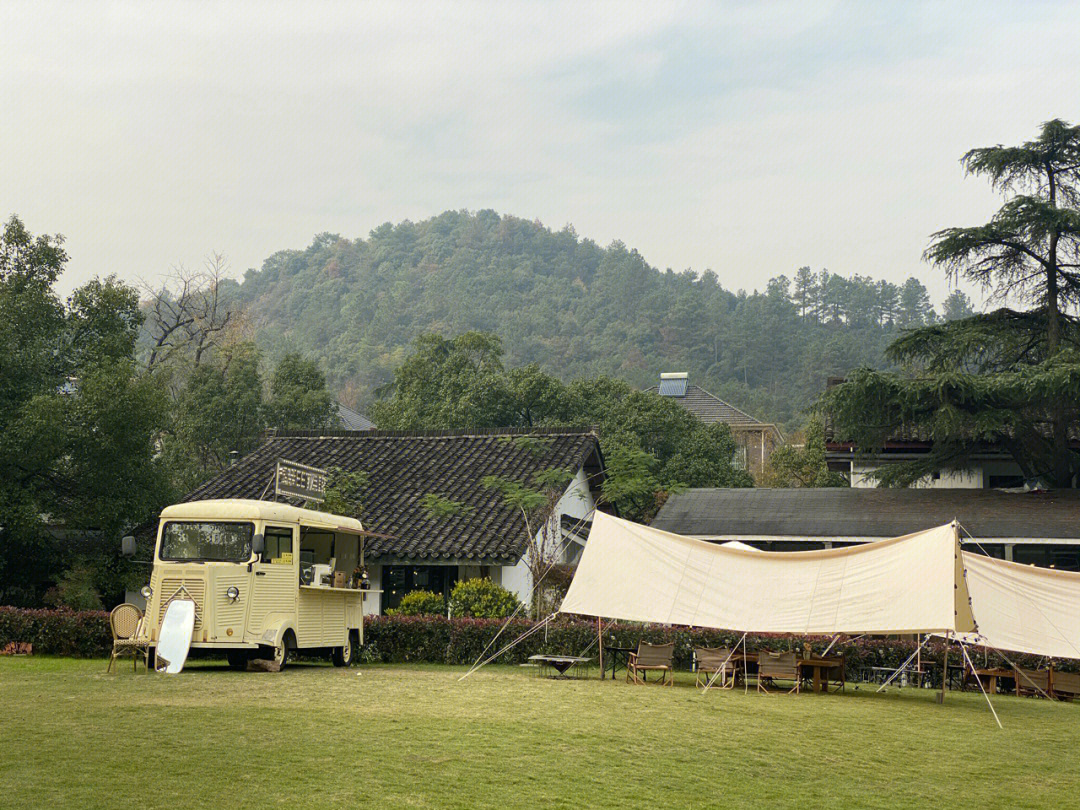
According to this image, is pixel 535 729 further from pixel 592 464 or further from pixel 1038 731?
pixel 592 464

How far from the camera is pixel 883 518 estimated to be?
28906 mm

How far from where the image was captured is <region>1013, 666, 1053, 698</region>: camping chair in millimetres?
19422

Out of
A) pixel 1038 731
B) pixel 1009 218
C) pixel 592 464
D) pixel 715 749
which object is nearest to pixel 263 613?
pixel 715 749

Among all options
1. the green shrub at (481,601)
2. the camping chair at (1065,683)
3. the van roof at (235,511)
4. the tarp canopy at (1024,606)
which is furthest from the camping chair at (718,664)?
the van roof at (235,511)

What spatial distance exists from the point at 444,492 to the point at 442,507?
5.34 feet

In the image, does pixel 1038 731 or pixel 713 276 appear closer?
pixel 1038 731

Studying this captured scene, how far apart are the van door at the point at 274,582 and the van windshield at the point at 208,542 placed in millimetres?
336

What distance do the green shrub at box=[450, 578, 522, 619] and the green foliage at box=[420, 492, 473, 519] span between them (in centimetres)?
277

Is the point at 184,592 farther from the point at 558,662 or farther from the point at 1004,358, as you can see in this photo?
the point at 1004,358

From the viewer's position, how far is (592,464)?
32000 mm

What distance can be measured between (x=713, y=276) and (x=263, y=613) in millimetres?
107318

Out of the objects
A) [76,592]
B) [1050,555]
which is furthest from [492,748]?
[1050,555]

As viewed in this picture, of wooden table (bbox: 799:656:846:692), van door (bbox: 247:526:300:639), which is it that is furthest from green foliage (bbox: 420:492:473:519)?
wooden table (bbox: 799:656:846:692)

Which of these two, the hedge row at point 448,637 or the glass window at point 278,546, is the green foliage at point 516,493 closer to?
the hedge row at point 448,637
